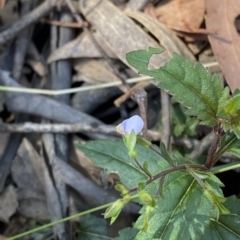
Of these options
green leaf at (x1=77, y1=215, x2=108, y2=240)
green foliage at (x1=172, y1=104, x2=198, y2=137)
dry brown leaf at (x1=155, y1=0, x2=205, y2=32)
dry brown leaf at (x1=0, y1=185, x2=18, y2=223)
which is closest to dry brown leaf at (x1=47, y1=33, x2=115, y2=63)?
dry brown leaf at (x1=155, y1=0, x2=205, y2=32)

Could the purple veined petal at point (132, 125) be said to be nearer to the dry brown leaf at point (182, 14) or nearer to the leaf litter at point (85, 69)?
the leaf litter at point (85, 69)

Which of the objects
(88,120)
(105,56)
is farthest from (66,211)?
(105,56)

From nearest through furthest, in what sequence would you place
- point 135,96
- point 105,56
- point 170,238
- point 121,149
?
1. point 170,238
2. point 121,149
3. point 135,96
4. point 105,56

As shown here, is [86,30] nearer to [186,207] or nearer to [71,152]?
[71,152]

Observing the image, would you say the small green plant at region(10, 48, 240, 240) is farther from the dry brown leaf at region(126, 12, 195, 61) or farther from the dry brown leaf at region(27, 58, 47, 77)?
the dry brown leaf at region(27, 58, 47, 77)

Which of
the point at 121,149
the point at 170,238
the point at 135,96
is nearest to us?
the point at 170,238

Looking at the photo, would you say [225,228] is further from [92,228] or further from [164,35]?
[164,35]

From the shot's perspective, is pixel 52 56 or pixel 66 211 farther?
pixel 52 56

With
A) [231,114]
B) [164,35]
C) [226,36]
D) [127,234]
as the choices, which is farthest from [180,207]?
[164,35]
